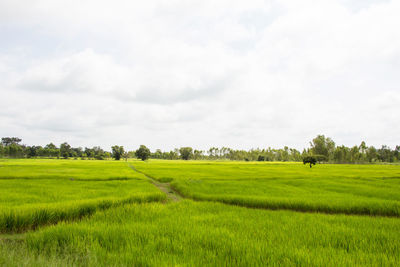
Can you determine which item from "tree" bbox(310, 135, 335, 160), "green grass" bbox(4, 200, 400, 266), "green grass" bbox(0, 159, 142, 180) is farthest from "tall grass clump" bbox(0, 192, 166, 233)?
"tree" bbox(310, 135, 335, 160)

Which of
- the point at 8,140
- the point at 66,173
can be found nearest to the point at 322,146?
the point at 66,173

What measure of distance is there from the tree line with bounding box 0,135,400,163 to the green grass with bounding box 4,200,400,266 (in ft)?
151

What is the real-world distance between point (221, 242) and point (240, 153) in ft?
571

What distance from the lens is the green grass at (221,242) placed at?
144 inches

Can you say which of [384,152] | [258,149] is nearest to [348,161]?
[384,152]

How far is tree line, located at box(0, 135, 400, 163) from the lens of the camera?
335ft

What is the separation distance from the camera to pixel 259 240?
4.64m

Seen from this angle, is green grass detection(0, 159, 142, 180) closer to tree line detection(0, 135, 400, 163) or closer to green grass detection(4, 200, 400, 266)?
green grass detection(4, 200, 400, 266)

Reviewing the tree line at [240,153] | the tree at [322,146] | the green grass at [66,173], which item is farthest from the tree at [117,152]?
the tree at [322,146]

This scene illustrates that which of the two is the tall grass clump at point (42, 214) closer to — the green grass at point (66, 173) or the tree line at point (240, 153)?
the green grass at point (66, 173)

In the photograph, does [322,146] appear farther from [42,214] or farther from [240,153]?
[42,214]

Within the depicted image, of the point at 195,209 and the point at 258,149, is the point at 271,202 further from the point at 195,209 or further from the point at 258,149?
the point at 258,149

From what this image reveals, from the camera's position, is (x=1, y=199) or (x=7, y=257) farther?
(x=1, y=199)

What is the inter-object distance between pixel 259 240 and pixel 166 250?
2.27m
